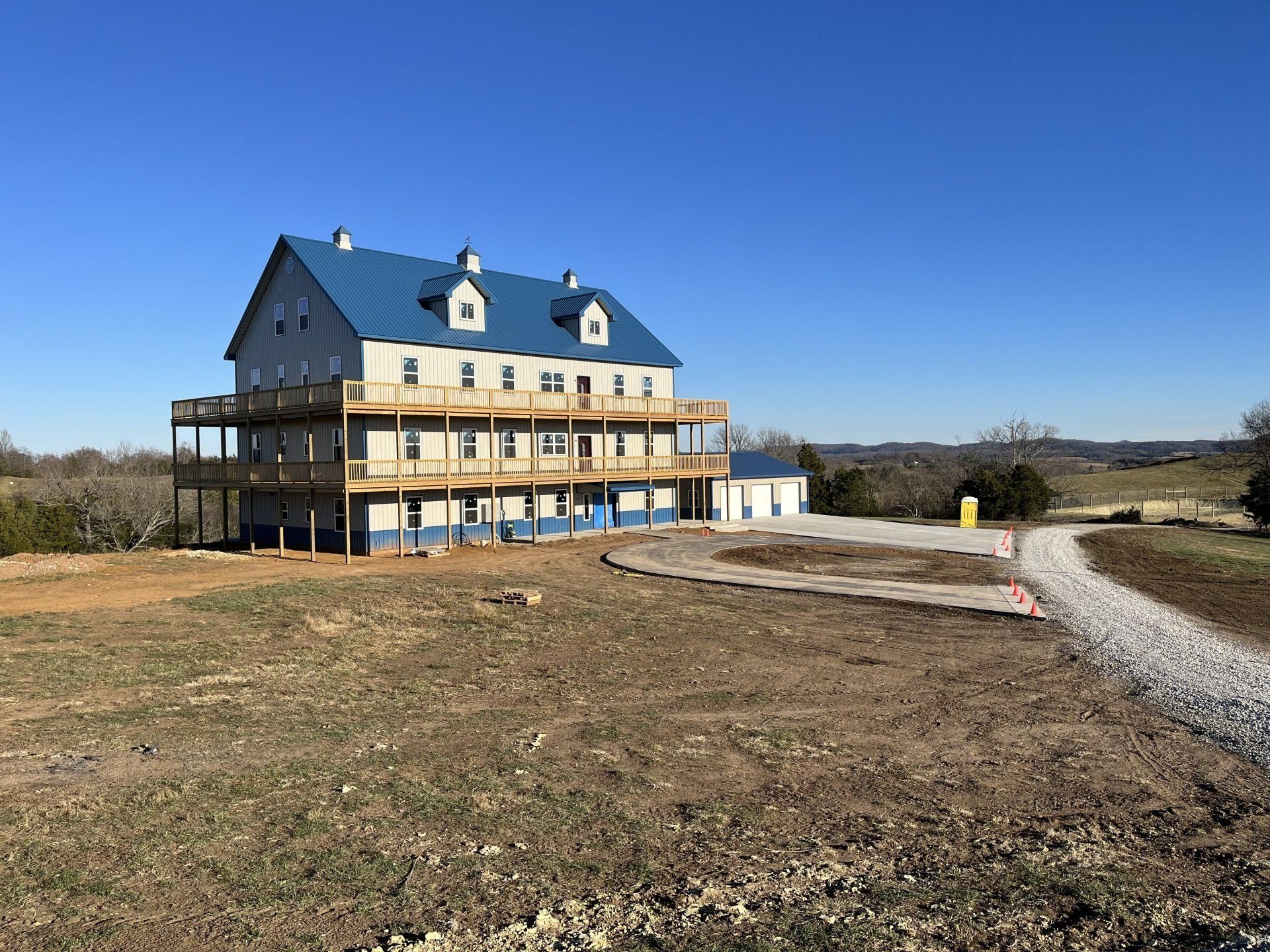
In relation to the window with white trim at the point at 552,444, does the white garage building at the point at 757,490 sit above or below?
below

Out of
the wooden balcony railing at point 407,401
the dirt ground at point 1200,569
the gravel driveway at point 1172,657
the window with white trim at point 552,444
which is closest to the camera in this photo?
the gravel driveway at point 1172,657

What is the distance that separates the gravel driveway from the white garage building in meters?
20.5

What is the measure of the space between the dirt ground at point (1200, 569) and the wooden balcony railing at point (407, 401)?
22.4 m

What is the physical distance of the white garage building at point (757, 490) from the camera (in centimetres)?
4831

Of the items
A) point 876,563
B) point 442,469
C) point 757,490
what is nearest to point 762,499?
point 757,490

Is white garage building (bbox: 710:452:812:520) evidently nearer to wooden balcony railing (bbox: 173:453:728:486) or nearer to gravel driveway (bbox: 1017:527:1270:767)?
wooden balcony railing (bbox: 173:453:728:486)

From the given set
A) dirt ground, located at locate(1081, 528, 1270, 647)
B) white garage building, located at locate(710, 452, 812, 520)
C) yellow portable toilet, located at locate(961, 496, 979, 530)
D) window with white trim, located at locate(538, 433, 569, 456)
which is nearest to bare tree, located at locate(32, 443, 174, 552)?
window with white trim, located at locate(538, 433, 569, 456)

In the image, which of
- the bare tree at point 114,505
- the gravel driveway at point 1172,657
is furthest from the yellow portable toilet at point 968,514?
the bare tree at point 114,505

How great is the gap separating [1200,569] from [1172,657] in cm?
1870

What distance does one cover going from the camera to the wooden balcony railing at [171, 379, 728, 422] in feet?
104

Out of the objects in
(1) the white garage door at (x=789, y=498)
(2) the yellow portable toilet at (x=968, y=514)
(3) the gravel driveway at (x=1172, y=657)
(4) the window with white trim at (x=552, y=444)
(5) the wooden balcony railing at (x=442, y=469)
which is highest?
(4) the window with white trim at (x=552, y=444)

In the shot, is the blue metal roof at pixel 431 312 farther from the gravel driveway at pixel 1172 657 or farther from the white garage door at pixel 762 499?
the gravel driveway at pixel 1172 657

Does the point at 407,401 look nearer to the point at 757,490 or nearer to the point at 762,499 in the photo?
the point at 757,490

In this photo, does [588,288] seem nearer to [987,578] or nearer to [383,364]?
[383,364]
